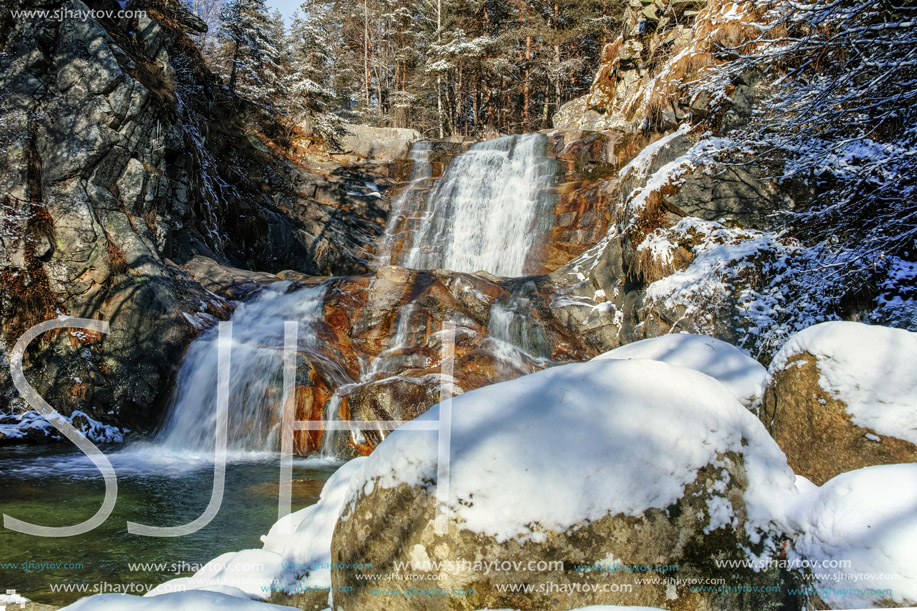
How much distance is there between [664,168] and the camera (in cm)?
940

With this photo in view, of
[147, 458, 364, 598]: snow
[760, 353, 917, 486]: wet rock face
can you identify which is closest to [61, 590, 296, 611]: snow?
[147, 458, 364, 598]: snow

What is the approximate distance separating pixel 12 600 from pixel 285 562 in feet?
6.16

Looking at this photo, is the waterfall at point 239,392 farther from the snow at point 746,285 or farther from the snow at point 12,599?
the snow at point 746,285

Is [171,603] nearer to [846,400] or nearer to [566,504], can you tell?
[566,504]

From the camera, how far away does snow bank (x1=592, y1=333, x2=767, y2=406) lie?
135 inches

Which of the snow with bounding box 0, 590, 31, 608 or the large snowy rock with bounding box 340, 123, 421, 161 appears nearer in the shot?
the snow with bounding box 0, 590, 31, 608

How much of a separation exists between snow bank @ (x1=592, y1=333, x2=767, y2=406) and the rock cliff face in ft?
26.8

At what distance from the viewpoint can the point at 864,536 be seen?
1913 mm

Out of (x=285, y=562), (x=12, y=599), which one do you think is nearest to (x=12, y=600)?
(x=12, y=599)

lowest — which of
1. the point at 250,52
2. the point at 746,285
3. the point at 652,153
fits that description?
the point at 746,285

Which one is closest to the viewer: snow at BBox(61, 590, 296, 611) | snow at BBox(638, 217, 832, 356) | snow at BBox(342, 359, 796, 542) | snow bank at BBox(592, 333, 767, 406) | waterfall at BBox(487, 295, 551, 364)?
snow at BBox(61, 590, 296, 611)

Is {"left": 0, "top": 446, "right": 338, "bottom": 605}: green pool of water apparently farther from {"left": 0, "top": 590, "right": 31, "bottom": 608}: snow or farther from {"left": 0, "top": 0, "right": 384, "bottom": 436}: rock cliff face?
{"left": 0, "top": 0, "right": 384, "bottom": 436}: rock cliff face

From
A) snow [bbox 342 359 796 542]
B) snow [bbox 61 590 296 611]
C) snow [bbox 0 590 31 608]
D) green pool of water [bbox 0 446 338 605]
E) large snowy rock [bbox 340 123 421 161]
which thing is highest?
large snowy rock [bbox 340 123 421 161]

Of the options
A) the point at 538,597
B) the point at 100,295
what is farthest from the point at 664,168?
the point at 100,295
